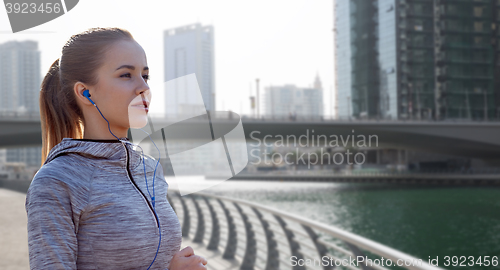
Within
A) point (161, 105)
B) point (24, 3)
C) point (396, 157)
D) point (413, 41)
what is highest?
point (413, 41)

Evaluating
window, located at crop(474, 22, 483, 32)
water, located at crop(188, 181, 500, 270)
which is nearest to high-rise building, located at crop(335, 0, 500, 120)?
window, located at crop(474, 22, 483, 32)

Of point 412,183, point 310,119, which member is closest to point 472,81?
point 412,183

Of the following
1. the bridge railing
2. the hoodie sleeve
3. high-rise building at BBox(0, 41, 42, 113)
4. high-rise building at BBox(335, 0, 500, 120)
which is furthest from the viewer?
high-rise building at BBox(335, 0, 500, 120)

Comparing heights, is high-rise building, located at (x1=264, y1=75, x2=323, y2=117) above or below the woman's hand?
above

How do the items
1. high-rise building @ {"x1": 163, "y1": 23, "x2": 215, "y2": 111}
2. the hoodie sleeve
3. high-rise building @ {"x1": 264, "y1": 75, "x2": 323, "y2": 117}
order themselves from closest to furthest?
the hoodie sleeve → high-rise building @ {"x1": 163, "y1": 23, "x2": 215, "y2": 111} → high-rise building @ {"x1": 264, "y1": 75, "x2": 323, "y2": 117}

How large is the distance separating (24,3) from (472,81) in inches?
2203

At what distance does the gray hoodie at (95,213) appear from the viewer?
857mm

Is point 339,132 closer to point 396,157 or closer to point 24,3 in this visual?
point 396,157

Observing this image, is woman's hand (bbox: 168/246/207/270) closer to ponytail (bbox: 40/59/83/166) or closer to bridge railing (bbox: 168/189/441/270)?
ponytail (bbox: 40/59/83/166)

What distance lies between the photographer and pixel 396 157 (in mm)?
56906

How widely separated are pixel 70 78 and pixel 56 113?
10 cm

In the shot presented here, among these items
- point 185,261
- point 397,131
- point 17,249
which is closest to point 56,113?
point 185,261

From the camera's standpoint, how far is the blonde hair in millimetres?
1060

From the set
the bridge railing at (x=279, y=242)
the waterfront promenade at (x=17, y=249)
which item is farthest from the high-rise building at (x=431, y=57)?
the bridge railing at (x=279, y=242)
